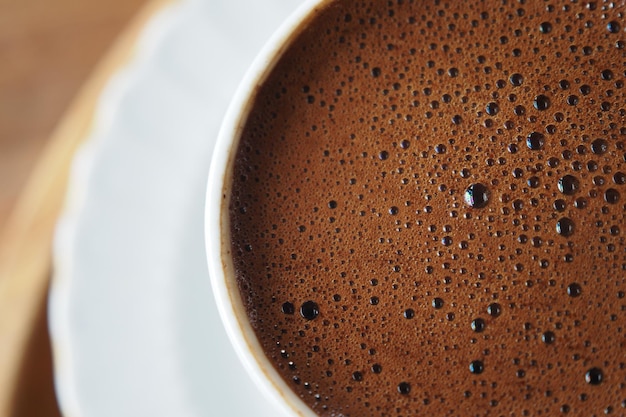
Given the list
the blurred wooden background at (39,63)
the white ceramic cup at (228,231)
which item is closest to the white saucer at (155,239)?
the white ceramic cup at (228,231)

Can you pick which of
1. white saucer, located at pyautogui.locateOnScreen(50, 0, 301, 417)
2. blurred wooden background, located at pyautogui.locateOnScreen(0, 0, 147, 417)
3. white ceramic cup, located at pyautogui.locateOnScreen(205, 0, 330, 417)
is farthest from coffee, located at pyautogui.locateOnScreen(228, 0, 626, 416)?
blurred wooden background, located at pyautogui.locateOnScreen(0, 0, 147, 417)

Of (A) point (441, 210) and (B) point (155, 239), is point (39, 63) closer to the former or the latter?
→ (B) point (155, 239)

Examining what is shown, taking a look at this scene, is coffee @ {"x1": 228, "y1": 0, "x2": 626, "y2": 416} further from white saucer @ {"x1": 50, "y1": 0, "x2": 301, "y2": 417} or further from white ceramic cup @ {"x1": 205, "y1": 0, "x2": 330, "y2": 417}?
white saucer @ {"x1": 50, "y1": 0, "x2": 301, "y2": 417}

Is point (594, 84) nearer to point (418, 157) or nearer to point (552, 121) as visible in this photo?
point (552, 121)

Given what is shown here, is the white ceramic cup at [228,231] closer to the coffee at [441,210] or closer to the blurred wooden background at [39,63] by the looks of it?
the coffee at [441,210]

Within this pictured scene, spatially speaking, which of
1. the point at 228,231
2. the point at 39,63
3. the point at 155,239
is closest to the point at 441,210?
the point at 228,231

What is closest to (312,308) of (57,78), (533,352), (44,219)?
(533,352)

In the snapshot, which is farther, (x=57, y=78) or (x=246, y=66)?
(x=57, y=78)
